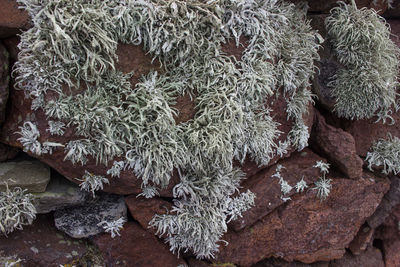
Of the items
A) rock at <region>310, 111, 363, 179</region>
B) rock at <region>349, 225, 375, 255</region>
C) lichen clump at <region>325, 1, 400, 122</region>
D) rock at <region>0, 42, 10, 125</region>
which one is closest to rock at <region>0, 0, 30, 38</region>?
rock at <region>0, 42, 10, 125</region>

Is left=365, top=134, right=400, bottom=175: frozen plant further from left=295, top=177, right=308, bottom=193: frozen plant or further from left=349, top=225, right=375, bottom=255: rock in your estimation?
left=295, top=177, right=308, bottom=193: frozen plant

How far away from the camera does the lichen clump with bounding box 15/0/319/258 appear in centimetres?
258

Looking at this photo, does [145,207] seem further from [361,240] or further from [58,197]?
[361,240]

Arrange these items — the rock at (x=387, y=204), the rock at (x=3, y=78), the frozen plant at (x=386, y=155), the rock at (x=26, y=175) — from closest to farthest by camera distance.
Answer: the rock at (x=3, y=78)
the rock at (x=26, y=175)
the frozen plant at (x=386, y=155)
the rock at (x=387, y=204)

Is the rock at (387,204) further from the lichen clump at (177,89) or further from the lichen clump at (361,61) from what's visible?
the lichen clump at (177,89)

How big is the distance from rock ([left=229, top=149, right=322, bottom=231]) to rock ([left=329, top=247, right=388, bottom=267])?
1.24 meters

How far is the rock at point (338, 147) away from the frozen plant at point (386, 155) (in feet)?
1.08

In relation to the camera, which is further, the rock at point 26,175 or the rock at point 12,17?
the rock at point 26,175

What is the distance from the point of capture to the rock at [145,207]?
126 inches

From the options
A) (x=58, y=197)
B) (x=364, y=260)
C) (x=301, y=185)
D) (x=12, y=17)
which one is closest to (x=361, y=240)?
(x=364, y=260)

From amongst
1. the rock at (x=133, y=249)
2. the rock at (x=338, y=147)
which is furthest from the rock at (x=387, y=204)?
the rock at (x=133, y=249)

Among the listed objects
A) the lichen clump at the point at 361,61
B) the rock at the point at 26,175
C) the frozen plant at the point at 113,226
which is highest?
the lichen clump at the point at 361,61

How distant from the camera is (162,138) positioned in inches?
112

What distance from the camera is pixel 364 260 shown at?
13.9ft
